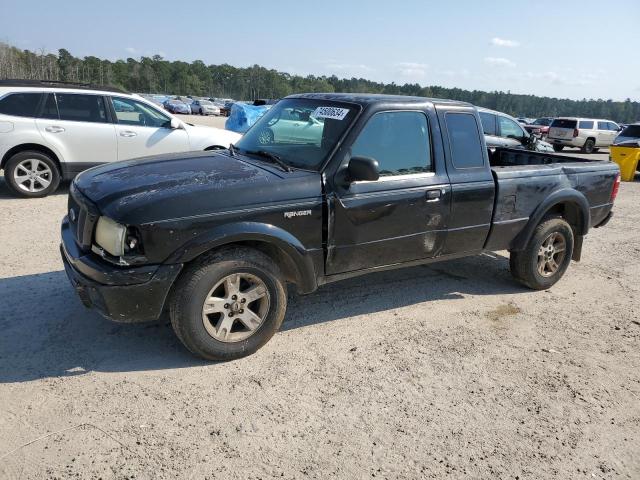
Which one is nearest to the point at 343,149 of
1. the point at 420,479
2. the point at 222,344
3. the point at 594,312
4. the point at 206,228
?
the point at 206,228

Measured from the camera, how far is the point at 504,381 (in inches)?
146

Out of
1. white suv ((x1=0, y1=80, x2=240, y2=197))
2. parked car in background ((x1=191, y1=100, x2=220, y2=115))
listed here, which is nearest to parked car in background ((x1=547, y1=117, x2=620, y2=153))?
white suv ((x1=0, y1=80, x2=240, y2=197))

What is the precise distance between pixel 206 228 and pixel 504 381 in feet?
7.81

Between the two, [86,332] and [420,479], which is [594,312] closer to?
[420,479]

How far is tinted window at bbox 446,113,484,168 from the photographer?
4598 mm

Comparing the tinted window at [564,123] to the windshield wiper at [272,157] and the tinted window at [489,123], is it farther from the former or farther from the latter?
the windshield wiper at [272,157]

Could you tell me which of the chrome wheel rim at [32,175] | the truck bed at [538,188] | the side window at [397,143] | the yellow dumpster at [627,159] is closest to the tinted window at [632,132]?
the yellow dumpster at [627,159]

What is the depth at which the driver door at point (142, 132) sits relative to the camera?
883cm

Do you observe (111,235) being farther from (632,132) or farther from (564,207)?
(632,132)

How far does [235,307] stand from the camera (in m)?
3.66

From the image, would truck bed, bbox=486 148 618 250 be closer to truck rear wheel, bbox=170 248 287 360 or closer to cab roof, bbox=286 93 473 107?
cab roof, bbox=286 93 473 107

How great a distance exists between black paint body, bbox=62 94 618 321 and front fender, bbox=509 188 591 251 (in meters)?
0.02

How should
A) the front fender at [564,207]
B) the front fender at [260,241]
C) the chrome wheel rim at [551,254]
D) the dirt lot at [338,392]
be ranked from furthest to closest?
the chrome wheel rim at [551,254] → the front fender at [564,207] → the front fender at [260,241] → the dirt lot at [338,392]

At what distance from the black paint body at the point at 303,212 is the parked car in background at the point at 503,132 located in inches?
343
